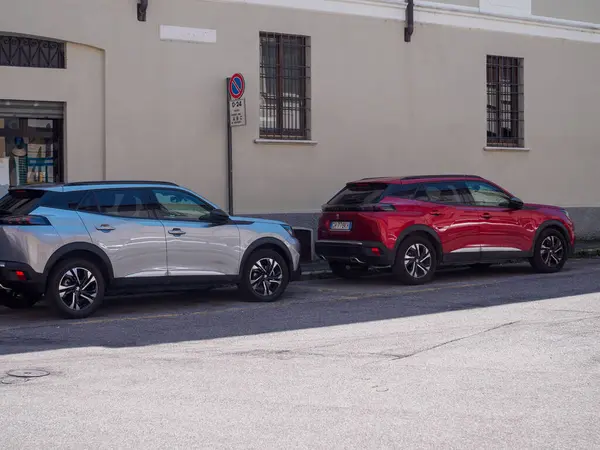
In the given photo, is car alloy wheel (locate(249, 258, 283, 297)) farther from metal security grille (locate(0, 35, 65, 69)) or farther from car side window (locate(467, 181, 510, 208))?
metal security grille (locate(0, 35, 65, 69))

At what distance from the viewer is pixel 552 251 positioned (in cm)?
1647

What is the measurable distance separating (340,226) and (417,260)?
1.30 metres

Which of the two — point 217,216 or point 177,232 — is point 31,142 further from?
point 177,232

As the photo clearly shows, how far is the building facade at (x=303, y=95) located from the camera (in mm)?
16547

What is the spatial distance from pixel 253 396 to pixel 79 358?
2.37 meters

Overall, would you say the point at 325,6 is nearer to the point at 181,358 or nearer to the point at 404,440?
the point at 181,358

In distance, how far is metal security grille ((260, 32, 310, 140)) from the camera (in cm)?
→ 1864

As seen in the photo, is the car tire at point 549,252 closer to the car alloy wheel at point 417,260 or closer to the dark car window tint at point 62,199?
the car alloy wheel at point 417,260

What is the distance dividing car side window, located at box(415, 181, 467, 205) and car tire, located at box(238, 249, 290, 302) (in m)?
2.91

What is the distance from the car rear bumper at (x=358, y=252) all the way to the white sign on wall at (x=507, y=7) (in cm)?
877

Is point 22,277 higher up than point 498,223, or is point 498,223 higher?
point 498,223

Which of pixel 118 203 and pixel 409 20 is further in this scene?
pixel 409 20

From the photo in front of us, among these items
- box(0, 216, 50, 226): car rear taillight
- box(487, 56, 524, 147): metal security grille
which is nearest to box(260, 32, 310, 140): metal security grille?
box(487, 56, 524, 147): metal security grille

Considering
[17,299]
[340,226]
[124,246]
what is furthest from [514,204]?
[17,299]
